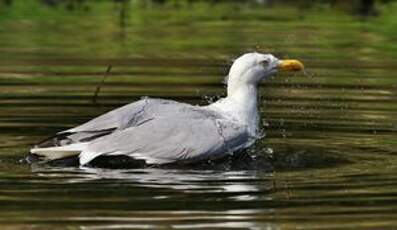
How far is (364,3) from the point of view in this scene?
93.4 ft

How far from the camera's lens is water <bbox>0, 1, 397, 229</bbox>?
8188 millimetres

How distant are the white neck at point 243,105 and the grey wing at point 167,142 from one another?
50 cm

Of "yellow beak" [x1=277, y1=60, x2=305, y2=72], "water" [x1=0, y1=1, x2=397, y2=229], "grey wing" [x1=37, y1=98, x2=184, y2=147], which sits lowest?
"water" [x1=0, y1=1, x2=397, y2=229]

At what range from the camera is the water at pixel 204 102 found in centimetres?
819

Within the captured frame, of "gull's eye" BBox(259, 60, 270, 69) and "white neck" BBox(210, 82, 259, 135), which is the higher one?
"gull's eye" BBox(259, 60, 270, 69)

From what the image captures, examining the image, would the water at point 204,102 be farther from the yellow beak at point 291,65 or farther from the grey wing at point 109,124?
the yellow beak at point 291,65

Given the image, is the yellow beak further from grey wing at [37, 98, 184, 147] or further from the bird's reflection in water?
the bird's reflection in water

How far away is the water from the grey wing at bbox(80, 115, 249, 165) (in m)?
0.13

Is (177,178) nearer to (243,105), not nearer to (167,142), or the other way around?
(167,142)

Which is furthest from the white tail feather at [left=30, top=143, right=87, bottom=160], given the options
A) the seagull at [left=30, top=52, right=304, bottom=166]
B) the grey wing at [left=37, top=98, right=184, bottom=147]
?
the grey wing at [left=37, top=98, right=184, bottom=147]

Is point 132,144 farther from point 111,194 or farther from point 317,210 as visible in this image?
point 317,210

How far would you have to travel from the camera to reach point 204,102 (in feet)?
45.3

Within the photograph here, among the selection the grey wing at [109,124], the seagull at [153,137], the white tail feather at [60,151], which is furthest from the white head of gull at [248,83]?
the white tail feather at [60,151]

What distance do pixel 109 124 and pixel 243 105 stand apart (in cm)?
122
